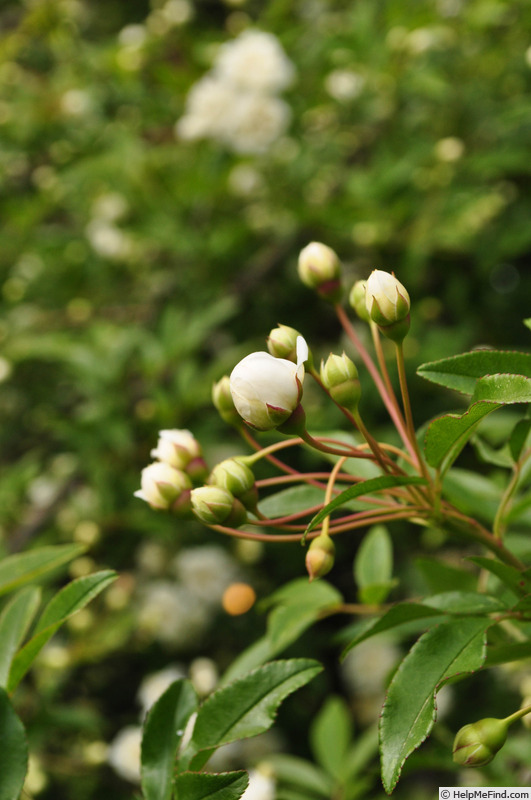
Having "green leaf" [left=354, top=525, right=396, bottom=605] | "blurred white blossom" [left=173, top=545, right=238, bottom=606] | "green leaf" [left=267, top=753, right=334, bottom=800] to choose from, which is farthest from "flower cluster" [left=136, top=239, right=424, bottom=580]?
"blurred white blossom" [left=173, top=545, right=238, bottom=606]

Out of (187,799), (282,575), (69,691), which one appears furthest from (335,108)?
(187,799)

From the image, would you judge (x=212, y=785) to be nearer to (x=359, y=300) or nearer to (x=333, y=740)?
(x=359, y=300)

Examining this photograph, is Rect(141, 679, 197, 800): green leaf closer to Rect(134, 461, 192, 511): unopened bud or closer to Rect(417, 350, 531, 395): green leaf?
Rect(134, 461, 192, 511): unopened bud

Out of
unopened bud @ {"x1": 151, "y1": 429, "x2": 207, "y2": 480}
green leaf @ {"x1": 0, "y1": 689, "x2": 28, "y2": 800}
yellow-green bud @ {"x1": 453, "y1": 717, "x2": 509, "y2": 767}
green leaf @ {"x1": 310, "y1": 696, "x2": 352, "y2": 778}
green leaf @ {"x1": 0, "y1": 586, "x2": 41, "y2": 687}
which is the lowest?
green leaf @ {"x1": 310, "y1": 696, "x2": 352, "y2": 778}

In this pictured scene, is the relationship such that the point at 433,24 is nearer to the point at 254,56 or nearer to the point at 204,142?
the point at 254,56

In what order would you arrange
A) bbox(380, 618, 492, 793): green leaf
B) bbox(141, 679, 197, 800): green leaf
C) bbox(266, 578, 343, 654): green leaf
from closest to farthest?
bbox(380, 618, 492, 793): green leaf
bbox(141, 679, 197, 800): green leaf
bbox(266, 578, 343, 654): green leaf

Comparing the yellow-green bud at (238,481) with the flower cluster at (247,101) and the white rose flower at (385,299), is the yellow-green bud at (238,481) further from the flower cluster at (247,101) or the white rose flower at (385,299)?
the flower cluster at (247,101)

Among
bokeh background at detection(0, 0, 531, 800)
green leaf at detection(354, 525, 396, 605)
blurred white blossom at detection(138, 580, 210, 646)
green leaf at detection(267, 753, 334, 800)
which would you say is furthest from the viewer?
blurred white blossom at detection(138, 580, 210, 646)
